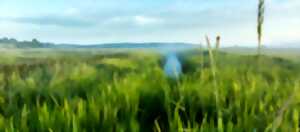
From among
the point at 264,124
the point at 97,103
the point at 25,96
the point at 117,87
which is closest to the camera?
the point at 264,124

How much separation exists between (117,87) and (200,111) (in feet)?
1.79

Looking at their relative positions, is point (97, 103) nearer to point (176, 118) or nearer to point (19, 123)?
point (19, 123)

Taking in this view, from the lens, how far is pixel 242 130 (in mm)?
1618

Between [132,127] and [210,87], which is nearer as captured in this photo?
[132,127]

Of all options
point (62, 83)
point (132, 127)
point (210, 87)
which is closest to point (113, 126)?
point (132, 127)

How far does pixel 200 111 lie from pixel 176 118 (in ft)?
1.62

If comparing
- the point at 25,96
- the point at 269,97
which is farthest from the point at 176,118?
the point at 25,96

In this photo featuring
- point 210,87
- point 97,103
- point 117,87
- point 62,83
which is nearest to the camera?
point 97,103

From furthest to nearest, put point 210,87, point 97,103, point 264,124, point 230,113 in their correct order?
1. point 210,87
2. point 97,103
3. point 230,113
4. point 264,124

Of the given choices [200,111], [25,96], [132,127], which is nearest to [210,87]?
[200,111]

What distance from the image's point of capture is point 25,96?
2963mm

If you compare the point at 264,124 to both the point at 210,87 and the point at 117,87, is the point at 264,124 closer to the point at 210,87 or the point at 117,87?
the point at 210,87

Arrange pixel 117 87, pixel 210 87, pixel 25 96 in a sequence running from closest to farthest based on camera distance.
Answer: pixel 210 87 < pixel 117 87 < pixel 25 96

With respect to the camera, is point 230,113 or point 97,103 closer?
point 230,113
